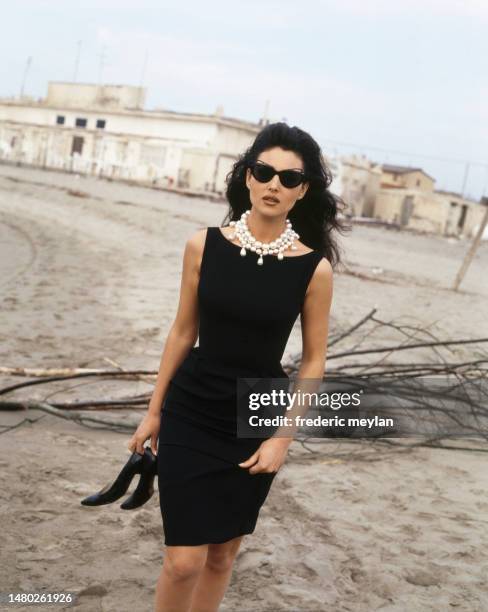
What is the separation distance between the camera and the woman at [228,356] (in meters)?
2.31

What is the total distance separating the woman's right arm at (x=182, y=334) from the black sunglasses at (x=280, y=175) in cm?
24

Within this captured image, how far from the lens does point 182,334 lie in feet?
8.20

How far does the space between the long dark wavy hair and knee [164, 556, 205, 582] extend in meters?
1.01

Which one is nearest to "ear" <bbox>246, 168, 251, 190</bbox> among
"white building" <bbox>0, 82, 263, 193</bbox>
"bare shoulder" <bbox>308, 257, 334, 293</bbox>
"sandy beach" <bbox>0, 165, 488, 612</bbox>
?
"bare shoulder" <bbox>308, 257, 334, 293</bbox>

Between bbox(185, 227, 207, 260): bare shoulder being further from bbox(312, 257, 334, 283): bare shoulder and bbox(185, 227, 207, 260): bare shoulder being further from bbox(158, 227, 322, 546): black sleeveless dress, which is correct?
bbox(312, 257, 334, 283): bare shoulder

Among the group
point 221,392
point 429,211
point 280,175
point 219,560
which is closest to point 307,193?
point 280,175

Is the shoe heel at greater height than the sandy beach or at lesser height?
greater

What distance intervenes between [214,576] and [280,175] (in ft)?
4.16

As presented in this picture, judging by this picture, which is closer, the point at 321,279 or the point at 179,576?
the point at 179,576

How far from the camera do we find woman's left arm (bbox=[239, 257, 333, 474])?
7.68 ft

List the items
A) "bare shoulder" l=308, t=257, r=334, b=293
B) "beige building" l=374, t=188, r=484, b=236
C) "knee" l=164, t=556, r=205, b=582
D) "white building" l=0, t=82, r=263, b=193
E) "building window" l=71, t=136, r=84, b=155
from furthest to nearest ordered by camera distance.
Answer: "building window" l=71, t=136, r=84, b=155 → "beige building" l=374, t=188, r=484, b=236 → "white building" l=0, t=82, r=263, b=193 → "bare shoulder" l=308, t=257, r=334, b=293 → "knee" l=164, t=556, r=205, b=582

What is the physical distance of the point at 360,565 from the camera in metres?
3.52

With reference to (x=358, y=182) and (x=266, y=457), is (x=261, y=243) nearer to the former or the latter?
(x=266, y=457)

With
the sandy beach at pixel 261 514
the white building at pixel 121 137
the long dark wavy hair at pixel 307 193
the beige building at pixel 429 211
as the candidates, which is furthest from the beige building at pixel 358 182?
the long dark wavy hair at pixel 307 193
